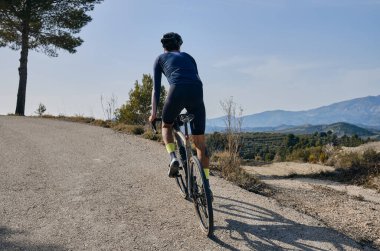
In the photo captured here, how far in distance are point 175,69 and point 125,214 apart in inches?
81.8

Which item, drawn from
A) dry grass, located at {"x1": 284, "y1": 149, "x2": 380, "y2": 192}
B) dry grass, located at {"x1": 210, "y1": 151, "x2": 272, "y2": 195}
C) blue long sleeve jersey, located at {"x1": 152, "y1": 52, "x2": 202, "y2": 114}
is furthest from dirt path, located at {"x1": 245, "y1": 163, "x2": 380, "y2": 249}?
blue long sleeve jersey, located at {"x1": 152, "y1": 52, "x2": 202, "y2": 114}

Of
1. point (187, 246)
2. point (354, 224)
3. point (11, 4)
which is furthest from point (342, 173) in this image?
point (11, 4)

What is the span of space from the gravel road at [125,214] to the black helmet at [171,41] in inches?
88.8

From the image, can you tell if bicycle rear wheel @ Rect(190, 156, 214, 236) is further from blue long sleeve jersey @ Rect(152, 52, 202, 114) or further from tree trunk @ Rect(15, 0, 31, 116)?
tree trunk @ Rect(15, 0, 31, 116)

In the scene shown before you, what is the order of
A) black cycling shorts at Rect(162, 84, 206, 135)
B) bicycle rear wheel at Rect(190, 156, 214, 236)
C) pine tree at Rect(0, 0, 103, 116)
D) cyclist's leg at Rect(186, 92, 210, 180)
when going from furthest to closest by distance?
1. pine tree at Rect(0, 0, 103, 116)
2. cyclist's leg at Rect(186, 92, 210, 180)
3. black cycling shorts at Rect(162, 84, 206, 135)
4. bicycle rear wheel at Rect(190, 156, 214, 236)

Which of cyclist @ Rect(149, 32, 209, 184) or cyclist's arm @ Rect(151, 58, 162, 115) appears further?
cyclist's arm @ Rect(151, 58, 162, 115)

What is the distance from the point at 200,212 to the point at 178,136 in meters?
→ 1.10

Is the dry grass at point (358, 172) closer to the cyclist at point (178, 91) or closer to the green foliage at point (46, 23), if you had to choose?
the cyclist at point (178, 91)

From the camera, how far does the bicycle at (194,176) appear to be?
14.8ft

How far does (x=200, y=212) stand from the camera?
495cm

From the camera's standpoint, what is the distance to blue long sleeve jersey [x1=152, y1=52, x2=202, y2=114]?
16.5ft

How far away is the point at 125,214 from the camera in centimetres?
551

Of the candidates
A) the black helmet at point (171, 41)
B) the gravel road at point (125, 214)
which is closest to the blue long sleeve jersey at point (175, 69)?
A: the black helmet at point (171, 41)

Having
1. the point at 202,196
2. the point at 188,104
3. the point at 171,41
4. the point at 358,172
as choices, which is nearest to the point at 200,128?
the point at 188,104
